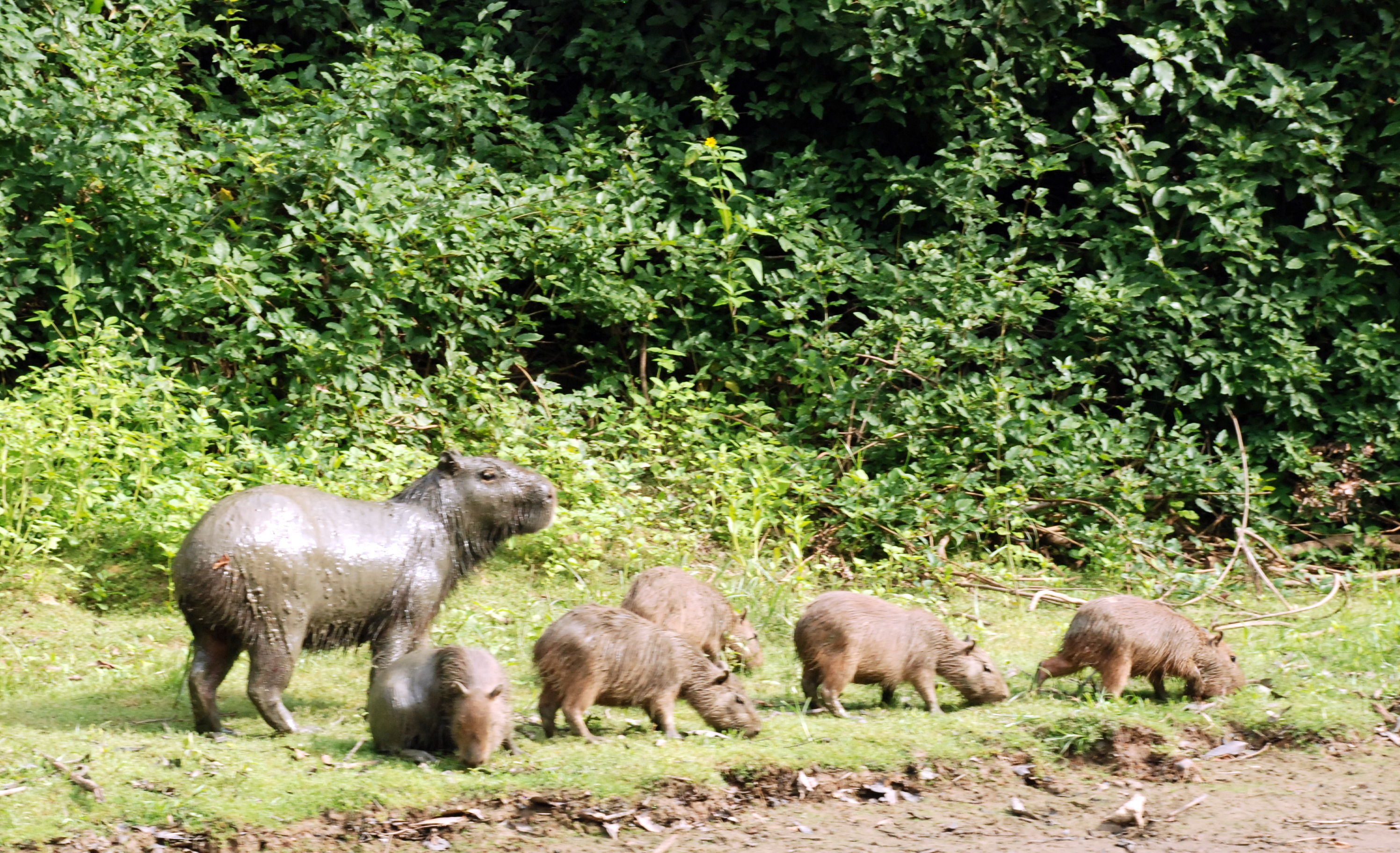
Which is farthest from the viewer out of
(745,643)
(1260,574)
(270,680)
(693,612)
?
(1260,574)

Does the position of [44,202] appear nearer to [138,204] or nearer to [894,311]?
[138,204]

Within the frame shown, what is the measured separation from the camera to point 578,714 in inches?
216

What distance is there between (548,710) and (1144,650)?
269cm

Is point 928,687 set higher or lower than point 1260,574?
lower

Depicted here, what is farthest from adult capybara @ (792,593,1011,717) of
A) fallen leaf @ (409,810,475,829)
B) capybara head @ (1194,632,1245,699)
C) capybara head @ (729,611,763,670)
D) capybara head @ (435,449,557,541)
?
fallen leaf @ (409,810,475,829)

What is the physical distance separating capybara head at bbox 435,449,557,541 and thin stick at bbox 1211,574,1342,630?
11.7 feet

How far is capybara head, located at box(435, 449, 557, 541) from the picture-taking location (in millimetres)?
6066

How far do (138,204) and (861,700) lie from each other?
5.54 meters

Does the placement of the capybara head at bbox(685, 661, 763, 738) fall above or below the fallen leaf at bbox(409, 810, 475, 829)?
above

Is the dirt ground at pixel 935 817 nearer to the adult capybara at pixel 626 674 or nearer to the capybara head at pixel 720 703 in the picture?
the capybara head at pixel 720 703

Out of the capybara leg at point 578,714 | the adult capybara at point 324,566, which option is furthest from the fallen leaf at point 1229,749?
the adult capybara at point 324,566

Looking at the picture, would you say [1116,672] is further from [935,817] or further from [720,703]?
[720,703]

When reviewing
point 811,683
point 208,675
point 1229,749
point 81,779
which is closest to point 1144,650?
point 1229,749

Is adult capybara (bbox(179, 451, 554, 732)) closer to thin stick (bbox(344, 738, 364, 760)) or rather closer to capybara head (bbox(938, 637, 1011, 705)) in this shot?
thin stick (bbox(344, 738, 364, 760))
